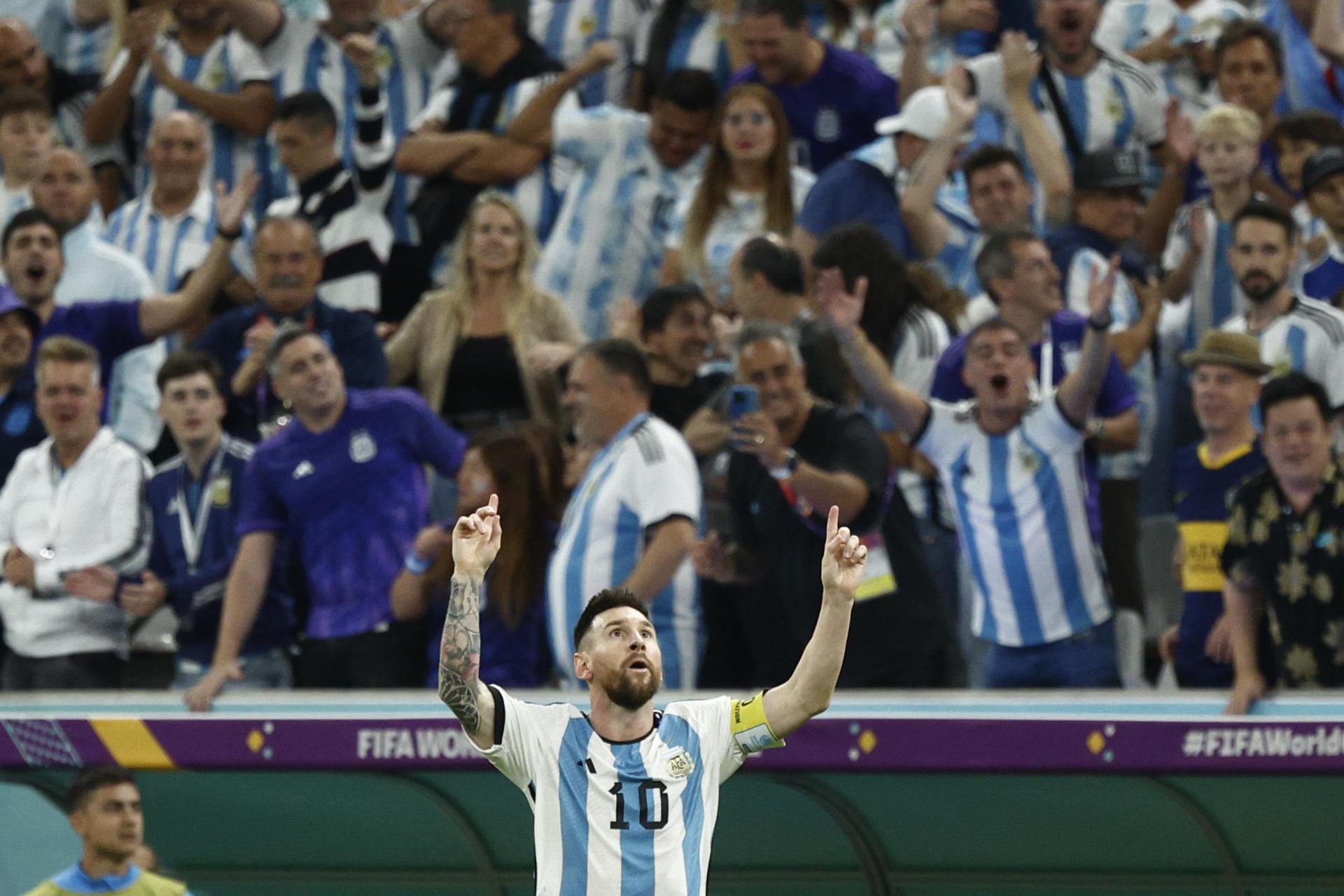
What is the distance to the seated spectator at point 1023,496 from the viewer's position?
6.63 meters

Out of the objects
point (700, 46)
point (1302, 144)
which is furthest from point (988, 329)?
point (700, 46)

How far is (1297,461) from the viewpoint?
20.1 feet

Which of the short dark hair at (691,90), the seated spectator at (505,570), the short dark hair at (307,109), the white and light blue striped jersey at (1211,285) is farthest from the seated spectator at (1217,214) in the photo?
the short dark hair at (307,109)

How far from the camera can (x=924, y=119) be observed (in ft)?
26.7

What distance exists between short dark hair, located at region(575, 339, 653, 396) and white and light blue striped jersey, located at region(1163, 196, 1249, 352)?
87.4 inches

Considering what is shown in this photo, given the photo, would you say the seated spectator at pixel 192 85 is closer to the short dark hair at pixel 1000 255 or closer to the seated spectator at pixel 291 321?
the seated spectator at pixel 291 321

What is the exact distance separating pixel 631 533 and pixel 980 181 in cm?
220

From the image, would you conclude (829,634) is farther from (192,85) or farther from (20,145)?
(20,145)

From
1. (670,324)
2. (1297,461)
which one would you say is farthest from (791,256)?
(1297,461)

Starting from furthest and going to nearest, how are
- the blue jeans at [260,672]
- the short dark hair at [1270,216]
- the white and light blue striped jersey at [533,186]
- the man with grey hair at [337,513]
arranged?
the white and light blue striped jersey at [533,186], the blue jeans at [260,672], the man with grey hair at [337,513], the short dark hair at [1270,216]

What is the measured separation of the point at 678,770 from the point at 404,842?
8.39 feet

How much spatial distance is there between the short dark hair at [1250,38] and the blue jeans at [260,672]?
4.42 m

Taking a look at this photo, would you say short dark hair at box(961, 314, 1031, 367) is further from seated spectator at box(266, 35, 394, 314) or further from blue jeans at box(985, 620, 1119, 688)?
seated spectator at box(266, 35, 394, 314)

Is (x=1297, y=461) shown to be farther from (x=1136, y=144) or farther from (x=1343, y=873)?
(x=1136, y=144)
